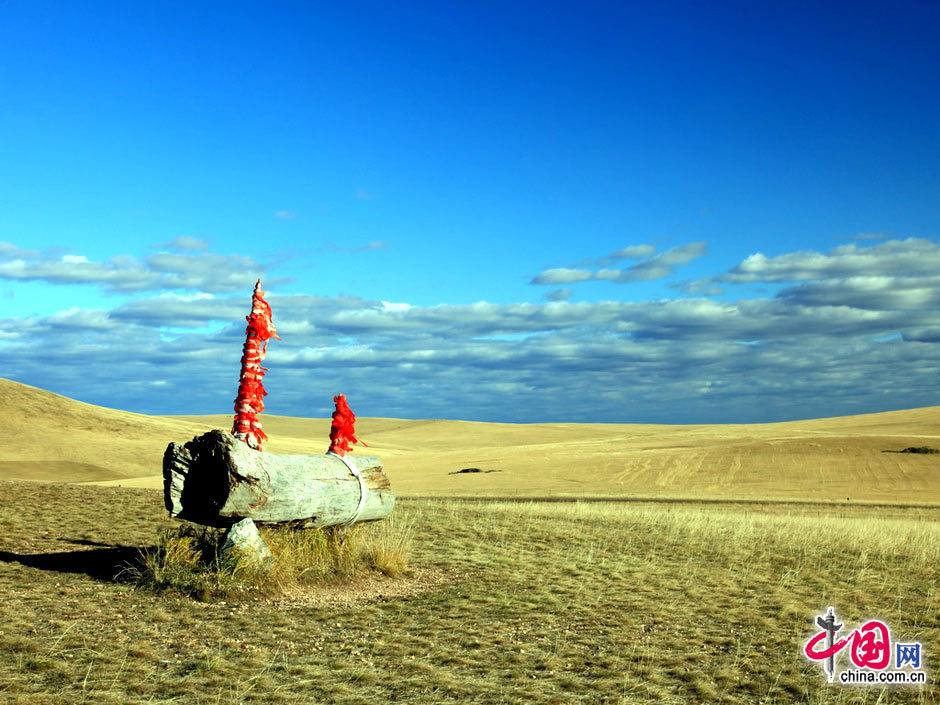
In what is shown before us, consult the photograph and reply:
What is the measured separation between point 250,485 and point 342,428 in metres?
2.41

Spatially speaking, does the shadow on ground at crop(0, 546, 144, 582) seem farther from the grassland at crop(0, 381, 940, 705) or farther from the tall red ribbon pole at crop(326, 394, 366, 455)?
the tall red ribbon pole at crop(326, 394, 366, 455)

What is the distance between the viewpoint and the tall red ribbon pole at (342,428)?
11.6 metres

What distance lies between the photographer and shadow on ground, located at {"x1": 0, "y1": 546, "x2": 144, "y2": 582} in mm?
10250

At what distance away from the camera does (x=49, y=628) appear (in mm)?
7637

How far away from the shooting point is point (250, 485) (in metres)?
9.40

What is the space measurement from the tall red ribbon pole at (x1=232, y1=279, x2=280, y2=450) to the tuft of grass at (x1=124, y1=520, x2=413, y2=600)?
49.2 inches

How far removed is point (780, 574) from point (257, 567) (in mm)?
7375

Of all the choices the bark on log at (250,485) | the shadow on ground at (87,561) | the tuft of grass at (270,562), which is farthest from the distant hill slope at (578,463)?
the bark on log at (250,485)

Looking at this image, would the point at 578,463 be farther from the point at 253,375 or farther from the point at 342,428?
the point at 253,375

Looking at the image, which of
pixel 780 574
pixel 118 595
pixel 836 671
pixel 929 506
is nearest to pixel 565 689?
pixel 836 671

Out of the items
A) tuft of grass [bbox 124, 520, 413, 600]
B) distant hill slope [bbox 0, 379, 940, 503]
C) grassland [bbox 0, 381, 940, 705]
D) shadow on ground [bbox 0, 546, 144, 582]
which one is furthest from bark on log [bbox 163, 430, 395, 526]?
distant hill slope [bbox 0, 379, 940, 503]

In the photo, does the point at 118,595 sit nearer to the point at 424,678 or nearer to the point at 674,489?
the point at 424,678

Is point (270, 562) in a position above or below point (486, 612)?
above

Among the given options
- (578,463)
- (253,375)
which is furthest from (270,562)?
(578,463)
